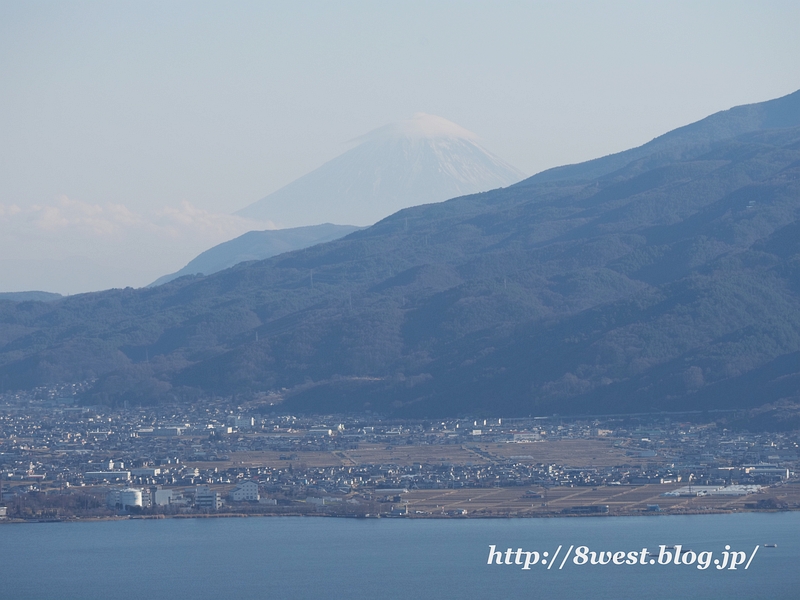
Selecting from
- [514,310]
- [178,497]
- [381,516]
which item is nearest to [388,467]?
[178,497]

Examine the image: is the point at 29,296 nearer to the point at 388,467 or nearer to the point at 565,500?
the point at 388,467

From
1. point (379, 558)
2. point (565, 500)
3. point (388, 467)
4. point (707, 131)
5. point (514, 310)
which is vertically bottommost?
point (379, 558)

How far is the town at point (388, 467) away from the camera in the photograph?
140ft

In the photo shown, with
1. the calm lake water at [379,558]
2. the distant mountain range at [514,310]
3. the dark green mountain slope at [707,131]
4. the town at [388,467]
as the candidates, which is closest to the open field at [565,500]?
the town at [388,467]

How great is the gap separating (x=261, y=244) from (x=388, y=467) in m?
121

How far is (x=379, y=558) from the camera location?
35.2 m

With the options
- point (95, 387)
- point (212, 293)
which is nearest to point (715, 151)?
point (212, 293)

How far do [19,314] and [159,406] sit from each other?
153ft

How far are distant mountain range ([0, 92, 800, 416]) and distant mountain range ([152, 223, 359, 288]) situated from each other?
1377 inches

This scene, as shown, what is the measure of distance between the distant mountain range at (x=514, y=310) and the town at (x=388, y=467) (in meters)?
5.57

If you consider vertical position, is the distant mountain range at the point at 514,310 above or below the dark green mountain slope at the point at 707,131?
below

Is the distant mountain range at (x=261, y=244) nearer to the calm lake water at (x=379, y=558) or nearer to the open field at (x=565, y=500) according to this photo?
the open field at (x=565, y=500)

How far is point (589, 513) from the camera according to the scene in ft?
133

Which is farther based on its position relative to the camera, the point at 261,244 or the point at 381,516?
the point at 261,244
